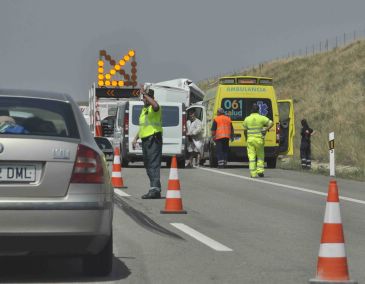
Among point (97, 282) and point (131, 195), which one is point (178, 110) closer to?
point (131, 195)

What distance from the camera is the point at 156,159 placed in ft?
57.5

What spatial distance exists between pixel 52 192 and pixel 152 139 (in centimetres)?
937

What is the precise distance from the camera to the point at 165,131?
3106 centimetres

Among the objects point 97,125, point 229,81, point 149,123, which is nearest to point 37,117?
point 149,123

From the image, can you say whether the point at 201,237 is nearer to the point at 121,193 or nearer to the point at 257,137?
the point at 121,193

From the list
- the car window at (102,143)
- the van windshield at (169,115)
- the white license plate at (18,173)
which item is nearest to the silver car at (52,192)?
the white license plate at (18,173)

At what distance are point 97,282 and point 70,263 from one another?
1.18m

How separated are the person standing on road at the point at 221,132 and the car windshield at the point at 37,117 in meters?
21.2

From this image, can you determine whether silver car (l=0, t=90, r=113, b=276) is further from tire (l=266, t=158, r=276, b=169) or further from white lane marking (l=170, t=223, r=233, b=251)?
tire (l=266, t=158, r=276, b=169)

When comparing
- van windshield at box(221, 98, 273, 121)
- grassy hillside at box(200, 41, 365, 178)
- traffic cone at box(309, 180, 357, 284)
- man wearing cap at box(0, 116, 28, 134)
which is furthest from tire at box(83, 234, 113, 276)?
van windshield at box(221, 98, 273, 121)

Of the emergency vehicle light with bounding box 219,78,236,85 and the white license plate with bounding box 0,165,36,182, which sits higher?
the emergency vehicle light with bounding box 219,78,236,85

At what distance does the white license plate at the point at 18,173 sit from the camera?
26.4 feet

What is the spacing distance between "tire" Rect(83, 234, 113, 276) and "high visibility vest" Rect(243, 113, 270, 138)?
16.7 meters

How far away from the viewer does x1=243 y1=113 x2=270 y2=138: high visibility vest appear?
2522cm
